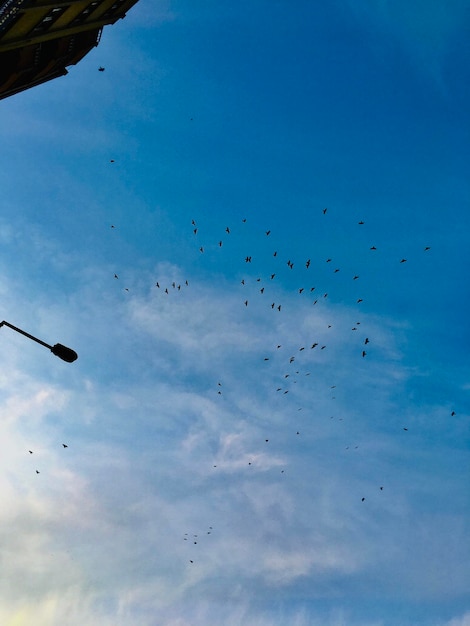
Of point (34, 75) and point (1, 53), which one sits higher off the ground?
point (34, 75)

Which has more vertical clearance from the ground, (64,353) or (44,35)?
(44,35)

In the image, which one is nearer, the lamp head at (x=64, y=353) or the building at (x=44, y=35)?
the lamp head at (x=64, y=353)

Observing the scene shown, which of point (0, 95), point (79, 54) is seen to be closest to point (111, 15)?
point (79, 54)

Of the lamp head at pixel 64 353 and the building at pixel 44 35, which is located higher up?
the building at pixel 44 35

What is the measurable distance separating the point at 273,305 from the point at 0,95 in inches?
1142

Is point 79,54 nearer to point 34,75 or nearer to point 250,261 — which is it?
point 34,75

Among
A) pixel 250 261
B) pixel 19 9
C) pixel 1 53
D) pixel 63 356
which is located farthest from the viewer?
pixel 250 261

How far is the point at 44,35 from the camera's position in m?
30.4

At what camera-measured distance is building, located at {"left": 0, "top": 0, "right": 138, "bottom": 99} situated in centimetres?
2644

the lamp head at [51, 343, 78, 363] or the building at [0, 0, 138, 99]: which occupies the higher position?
the building at [0, 0, 138, 99]

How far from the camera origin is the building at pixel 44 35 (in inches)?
1041

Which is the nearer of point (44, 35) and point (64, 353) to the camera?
point (64, 353)

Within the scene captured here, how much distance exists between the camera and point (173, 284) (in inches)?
1503

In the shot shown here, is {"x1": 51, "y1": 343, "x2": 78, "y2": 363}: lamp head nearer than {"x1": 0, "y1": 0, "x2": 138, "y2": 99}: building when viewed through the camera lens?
Yes
